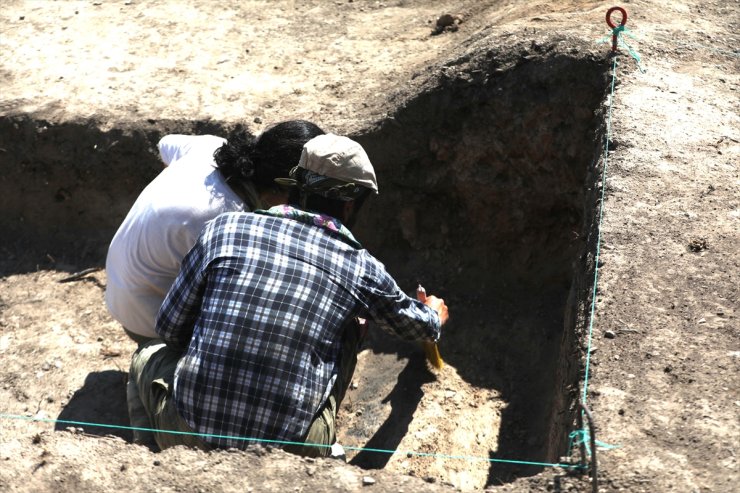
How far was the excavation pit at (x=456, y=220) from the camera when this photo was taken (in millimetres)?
4582

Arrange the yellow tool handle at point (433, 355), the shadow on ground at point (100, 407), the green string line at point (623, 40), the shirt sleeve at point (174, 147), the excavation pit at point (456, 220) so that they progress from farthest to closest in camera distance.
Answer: the green string line at point (623, 40)
the yellow tool handle at point (433, 355)
the excavation pit at point (456, 220)
the shadow on ground at point (100, 407)
the shirt sleeve at point (174, 147)

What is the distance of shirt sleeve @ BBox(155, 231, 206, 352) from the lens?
3.11 meters

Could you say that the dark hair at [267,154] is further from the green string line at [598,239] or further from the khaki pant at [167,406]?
the green string line at [598,239]

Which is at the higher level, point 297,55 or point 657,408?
point 297,55

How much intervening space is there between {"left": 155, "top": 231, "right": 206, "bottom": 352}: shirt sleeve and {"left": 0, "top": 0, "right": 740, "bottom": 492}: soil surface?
495 millimetres

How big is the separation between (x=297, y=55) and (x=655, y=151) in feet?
8.83

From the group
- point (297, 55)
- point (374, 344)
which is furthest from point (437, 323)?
point (297, 55)

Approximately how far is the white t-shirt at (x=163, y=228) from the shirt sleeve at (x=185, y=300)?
0.52 m

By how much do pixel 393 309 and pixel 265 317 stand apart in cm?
A: 47

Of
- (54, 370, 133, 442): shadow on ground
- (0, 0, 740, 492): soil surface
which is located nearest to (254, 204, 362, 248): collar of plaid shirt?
(0, 0, 740, 492): soil surface

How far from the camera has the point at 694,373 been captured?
2961 mm

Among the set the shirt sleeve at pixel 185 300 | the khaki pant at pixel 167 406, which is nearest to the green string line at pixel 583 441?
the khaki pant at pixel 167 406

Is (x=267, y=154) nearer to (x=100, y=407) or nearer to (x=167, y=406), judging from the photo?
(x=167, y=406)

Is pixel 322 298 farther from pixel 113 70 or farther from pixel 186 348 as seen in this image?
pixel 113 70
